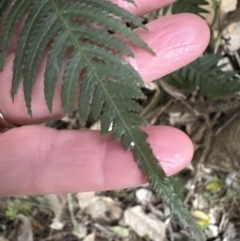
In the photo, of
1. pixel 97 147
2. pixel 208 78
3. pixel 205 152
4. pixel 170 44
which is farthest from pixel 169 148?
pixel 205 152

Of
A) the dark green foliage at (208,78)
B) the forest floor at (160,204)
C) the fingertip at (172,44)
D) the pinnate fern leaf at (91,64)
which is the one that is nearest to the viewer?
the pinnate fern leaf at (91,64)

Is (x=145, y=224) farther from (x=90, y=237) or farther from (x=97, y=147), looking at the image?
(x=97, y=147)

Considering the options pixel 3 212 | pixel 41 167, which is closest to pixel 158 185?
pixel 41 167

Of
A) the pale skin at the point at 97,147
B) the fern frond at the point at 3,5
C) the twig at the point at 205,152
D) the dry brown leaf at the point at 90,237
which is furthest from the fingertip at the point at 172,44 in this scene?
the dry brown leaf at the point at 90,237

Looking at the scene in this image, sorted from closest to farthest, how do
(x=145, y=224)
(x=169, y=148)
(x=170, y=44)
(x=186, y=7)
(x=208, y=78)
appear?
(x=169, y=148) → (x=170, y=44) → (x=186, y=7) → (x=208, y=78) → (x=145, y=224)

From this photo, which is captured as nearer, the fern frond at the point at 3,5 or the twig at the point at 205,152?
the fern frond at the point at 3,5

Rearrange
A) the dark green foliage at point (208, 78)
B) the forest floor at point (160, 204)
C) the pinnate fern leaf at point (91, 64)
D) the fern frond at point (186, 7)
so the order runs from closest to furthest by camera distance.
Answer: the pinnate fern leaf at point (91, 64) → the fern frond at point (186, 7) → the dark green foliage at point (208, 78) → the forest floor at point (160, 204)

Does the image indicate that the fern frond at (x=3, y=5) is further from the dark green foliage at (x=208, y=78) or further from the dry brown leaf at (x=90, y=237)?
the dry brown leaf at (x=90, y=237)
